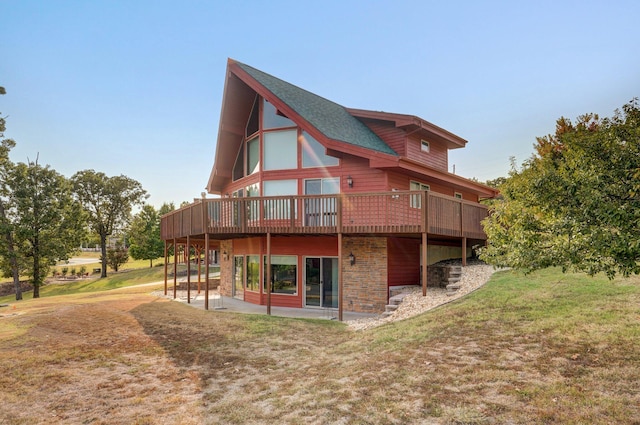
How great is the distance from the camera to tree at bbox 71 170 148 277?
42.0 m

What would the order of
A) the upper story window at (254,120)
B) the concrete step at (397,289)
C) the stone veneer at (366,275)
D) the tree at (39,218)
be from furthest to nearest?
the tree at (39,218) → the upper story window at (254,120) → the stone veneer at (366,275) → the concrete step at (397,289)

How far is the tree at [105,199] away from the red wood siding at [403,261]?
37002mm

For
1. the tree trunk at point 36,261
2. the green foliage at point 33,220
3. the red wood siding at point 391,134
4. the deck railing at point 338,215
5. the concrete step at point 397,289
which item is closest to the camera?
the deck railing at point 338,215

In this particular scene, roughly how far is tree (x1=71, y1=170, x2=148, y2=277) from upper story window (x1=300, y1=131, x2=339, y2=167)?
1329 inches

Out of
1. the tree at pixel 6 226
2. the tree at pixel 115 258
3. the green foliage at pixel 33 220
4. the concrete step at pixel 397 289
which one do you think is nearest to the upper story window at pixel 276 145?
the concrete step at pixel 397 289

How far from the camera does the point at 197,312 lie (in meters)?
14.1

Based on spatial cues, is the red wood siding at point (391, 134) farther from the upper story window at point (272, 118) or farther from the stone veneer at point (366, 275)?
the stone veneer at point (366, 275)

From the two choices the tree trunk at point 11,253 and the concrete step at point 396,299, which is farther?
the tree trunk at point 11,253

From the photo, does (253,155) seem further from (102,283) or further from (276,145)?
(102,283)

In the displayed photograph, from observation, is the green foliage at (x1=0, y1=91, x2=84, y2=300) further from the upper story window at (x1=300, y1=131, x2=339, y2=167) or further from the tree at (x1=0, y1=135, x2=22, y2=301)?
the upper story window at (x1=300, y1=131, x2=339, y2=167)

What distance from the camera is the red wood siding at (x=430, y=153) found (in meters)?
17.7

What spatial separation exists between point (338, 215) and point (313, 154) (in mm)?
4155

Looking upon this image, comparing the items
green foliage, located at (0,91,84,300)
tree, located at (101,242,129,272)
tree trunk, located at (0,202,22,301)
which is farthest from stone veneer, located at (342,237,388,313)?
tree, located at (101,242,129,272)

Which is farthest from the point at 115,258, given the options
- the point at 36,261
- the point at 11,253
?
the point at 11,253
